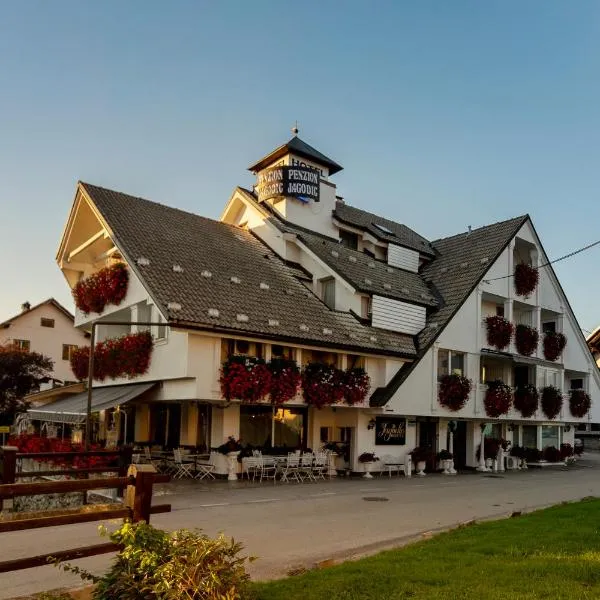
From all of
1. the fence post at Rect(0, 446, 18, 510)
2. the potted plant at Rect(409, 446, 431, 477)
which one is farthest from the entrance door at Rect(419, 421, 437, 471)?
the fence post at Rect(0, 446, 18, 510)

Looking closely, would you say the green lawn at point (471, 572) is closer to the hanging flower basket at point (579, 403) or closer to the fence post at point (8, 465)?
the fence post at point (8, 465)

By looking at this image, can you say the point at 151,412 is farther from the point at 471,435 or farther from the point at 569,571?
the point at 569,571

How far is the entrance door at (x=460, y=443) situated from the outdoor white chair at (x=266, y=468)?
11.2m

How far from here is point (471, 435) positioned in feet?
99.9

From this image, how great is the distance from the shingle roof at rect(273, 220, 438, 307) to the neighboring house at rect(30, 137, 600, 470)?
0.10 m

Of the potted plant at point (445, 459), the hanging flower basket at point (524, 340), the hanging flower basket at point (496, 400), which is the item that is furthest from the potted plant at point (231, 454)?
the hanging flower basket at point (524, 340)

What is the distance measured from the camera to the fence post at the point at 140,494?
22.9 ft

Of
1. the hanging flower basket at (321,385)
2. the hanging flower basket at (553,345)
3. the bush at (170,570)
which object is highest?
the hanging flower basket at (553,345)

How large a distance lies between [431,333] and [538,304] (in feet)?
28.8

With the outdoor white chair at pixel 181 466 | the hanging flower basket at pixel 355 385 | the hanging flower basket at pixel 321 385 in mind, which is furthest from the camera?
the hanging flower basket at pixel 355 385

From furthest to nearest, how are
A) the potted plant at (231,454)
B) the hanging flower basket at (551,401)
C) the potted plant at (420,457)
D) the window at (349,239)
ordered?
the window at (349,239), the hanging flower basket at (551,401), the potted plant at (420,457), the potted plant at (231,454)

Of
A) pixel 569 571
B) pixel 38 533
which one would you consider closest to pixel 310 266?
pixel 38 533

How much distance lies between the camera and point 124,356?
2366 cm

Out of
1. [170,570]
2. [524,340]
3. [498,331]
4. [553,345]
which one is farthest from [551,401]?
[170,570]
